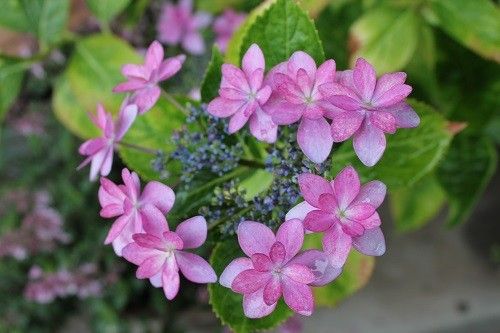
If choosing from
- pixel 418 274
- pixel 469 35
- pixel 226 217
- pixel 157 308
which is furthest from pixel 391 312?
pixel 226 217

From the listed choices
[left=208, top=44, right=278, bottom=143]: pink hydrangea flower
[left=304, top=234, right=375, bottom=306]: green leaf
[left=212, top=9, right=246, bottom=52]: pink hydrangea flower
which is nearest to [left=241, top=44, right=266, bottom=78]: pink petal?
[left=208, top=44, right=278, bottom=143]: pink hydrangea flower

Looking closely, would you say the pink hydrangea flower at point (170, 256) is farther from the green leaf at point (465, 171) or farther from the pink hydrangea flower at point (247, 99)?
the green leaf at point (465, 171)

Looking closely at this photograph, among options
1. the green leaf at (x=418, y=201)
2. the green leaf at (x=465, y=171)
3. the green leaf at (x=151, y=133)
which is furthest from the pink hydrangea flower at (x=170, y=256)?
the green leaf at (x=418, y=201)

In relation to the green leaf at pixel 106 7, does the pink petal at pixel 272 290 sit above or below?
above

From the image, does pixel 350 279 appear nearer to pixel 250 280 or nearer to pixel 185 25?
pixel 250 280

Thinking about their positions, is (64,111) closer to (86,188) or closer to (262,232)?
(86,188)

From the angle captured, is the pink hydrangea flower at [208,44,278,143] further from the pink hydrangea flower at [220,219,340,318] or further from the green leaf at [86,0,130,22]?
the green leaf at [86,0,130,22]
